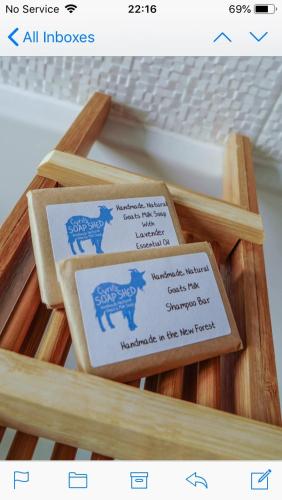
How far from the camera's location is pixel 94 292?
302 mm

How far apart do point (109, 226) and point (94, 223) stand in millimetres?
13

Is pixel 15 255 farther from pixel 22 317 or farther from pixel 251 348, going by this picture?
pixel 251 348

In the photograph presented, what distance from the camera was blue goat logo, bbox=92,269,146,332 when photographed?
30cm

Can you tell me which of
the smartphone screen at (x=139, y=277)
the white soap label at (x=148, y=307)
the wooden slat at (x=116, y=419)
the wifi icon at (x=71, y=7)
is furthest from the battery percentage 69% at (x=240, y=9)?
the wooden slat at (x=116, y=419)

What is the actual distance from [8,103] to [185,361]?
0.51 meters

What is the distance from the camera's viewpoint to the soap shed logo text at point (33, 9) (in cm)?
44

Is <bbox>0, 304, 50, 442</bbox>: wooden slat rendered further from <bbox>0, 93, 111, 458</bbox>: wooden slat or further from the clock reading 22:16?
the clock reading 22:16
